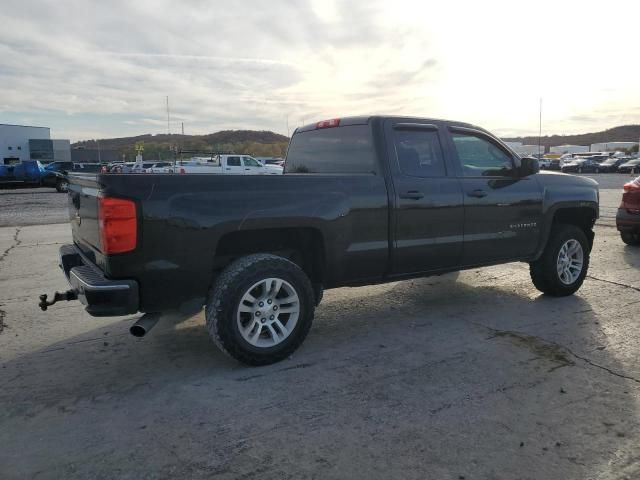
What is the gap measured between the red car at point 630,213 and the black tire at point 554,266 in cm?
353

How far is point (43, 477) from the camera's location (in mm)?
2533

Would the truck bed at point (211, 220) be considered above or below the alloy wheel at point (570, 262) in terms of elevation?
above

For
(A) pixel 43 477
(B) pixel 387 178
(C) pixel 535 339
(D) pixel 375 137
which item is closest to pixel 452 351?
(C) pixel 535 339

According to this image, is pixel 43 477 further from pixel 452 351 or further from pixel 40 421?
pixel 452 351

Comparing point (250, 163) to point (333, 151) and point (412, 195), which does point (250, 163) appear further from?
point (412, 195)

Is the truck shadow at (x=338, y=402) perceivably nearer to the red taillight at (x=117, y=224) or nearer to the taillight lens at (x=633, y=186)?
the red taillight at (x=117, y=224)

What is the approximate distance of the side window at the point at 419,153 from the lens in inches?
181

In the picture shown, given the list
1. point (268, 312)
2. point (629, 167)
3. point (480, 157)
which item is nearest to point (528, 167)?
point (480, 157)

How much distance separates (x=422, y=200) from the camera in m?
4.58

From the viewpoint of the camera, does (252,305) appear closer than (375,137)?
Yes

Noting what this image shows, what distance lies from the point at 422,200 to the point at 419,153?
0.48 meters

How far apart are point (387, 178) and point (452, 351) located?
5.08 feet

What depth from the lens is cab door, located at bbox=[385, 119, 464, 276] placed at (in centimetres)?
450

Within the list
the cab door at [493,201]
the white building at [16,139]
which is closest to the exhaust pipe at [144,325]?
the cab door at [493,201]
